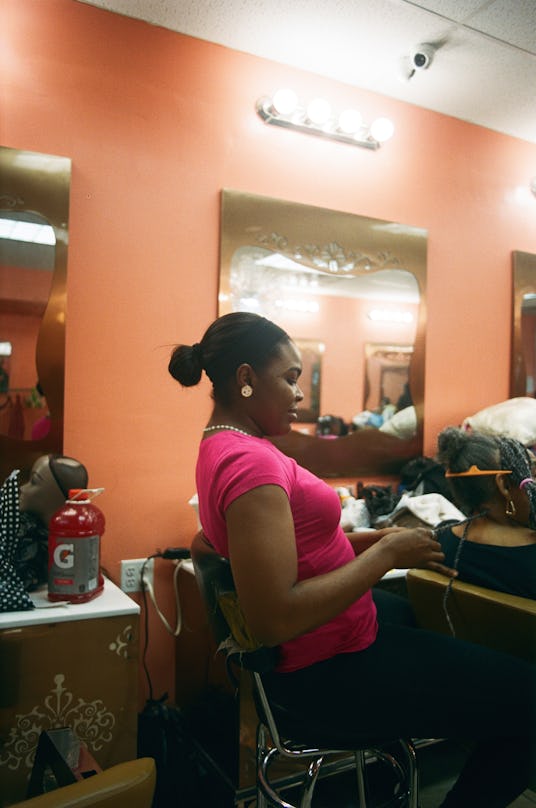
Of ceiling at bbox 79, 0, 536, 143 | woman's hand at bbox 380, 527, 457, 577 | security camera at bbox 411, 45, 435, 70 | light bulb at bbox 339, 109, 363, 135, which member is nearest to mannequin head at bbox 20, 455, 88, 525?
woman's hand at bbox 380, 527, 457, 577

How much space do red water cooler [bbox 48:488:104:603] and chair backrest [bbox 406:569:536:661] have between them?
90cm

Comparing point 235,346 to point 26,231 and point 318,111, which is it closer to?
point 26,231

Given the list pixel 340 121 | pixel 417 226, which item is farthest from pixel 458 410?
pixel 340 121

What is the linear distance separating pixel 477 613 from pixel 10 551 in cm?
126

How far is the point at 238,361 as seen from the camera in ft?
4.60

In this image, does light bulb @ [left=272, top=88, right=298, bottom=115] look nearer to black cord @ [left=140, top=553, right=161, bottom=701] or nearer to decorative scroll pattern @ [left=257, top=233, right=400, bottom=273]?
decorative scroll pattern @ [left=257, top=233, right=400, bottom=273]

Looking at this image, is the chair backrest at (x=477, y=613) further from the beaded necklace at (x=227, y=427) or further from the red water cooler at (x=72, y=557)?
the red water cooler at (x=72, y=557)

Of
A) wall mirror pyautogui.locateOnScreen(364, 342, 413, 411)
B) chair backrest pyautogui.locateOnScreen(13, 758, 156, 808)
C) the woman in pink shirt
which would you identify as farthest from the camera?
wall mirror pyautogui.locateOnScreen(364, 342, 413, 411)

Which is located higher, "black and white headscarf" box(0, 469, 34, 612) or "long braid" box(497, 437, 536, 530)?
"long braid" box(497, 437, 536, 530)

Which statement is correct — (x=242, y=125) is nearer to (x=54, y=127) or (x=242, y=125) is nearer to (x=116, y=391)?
A: (x=54, y=127)

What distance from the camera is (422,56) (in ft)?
8.46

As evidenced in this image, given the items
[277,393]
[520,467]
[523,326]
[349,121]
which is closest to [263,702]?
[277,393]

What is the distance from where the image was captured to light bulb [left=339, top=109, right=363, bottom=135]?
273 centimetres

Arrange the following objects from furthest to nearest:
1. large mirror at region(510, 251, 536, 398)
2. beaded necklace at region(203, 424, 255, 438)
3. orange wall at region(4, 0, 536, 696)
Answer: large mirror at region(510, 251, 536, 398) → orange wall at region(4, 0, 536, 696) → beaded necklace at region(203, 424, 255, 438)
